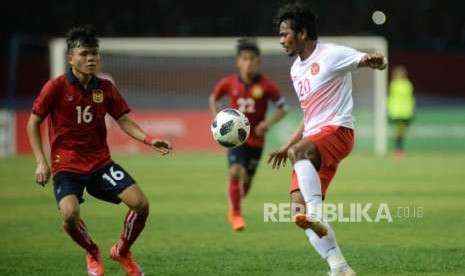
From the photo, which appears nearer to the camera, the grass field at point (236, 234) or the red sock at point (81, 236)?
the red sock at point (81, 236)

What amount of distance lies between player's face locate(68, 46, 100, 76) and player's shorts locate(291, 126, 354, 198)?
1.99m

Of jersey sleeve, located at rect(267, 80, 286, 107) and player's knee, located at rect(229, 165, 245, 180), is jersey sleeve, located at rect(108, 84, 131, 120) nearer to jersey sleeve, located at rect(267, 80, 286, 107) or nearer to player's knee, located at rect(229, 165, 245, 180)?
player's knee, located at rect(229, 165, 245, 180)

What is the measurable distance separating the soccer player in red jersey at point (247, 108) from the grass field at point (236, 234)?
0.53 metres

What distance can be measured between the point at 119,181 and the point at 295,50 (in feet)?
6.18

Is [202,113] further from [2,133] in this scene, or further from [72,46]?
[72,46]

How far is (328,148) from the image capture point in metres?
7.92

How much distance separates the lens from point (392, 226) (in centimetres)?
1219

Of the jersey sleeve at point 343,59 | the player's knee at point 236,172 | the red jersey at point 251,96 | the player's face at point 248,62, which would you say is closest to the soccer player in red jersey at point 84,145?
the jersey sleeve at point 343,59

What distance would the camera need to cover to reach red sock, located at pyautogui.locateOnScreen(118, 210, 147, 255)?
27.3ft

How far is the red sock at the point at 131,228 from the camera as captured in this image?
8336 mm

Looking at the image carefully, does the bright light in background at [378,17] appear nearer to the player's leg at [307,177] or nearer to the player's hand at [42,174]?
the player's leg at [307,177]

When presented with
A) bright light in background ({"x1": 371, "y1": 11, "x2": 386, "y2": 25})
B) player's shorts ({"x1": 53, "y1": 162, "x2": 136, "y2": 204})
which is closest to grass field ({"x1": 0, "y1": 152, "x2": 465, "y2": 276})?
player's shorts ({"x1": 53, "y1": 162, "x2": 136, "y2": 204})

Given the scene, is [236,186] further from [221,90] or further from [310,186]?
[310,186]

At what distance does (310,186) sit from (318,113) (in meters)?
0.72
